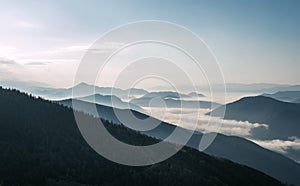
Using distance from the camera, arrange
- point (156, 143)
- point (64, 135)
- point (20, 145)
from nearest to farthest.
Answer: point (20, 145) < point (64, 135) < point (156, 143)

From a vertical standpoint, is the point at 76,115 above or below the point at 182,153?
above

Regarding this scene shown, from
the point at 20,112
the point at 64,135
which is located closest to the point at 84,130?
the point at 64,135

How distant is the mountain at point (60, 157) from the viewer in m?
70.9

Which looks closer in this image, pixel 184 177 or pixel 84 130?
pixel 184 177

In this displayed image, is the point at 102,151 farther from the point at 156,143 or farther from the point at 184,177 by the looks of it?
the point at 156,143

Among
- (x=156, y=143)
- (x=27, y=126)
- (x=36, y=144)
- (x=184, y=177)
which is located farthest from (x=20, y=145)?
(x=156, y=143)

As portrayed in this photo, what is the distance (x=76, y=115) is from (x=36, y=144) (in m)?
41.4

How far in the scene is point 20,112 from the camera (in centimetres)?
11456

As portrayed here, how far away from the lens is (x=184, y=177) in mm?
89188

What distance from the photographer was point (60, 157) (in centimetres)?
8300

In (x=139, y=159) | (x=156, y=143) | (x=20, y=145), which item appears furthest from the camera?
(x=156, y=143)

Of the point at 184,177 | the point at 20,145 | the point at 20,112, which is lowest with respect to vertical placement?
the point at 184,177

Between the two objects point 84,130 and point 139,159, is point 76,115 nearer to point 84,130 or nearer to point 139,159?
point 84,130

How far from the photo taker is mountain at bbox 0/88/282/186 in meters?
70.9
